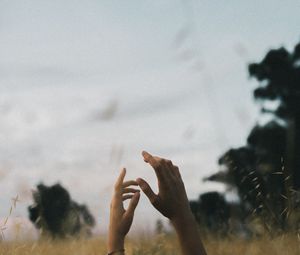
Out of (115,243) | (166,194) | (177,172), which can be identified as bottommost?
(115,243)

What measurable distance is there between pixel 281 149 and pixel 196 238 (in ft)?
51.7

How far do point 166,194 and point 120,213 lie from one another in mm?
399

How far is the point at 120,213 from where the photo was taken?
3.96 metres

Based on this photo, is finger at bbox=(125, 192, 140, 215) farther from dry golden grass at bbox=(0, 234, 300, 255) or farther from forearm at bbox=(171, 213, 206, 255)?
dry golden grass at bbox=(0, 234, 300, 255)

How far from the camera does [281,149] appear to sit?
62.5 feet

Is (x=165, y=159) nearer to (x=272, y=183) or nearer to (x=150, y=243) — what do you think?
(x=150, y=243)

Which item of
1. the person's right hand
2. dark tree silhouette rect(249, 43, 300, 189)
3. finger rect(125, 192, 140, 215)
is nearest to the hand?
finger rect(125, 192, 140, 215)

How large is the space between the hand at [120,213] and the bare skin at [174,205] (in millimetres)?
221

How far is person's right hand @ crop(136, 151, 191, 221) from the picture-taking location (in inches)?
146

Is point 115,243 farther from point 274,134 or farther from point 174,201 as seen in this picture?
point 274,134

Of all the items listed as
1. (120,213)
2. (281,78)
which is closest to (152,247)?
(120,213)

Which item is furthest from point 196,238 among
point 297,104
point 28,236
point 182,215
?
point 297,104

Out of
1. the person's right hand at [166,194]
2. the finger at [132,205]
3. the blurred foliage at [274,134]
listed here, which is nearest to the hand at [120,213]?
the finger at [132,205]

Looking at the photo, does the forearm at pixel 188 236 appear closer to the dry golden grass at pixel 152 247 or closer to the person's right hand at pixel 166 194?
the person's right hand at pixel 166 194
